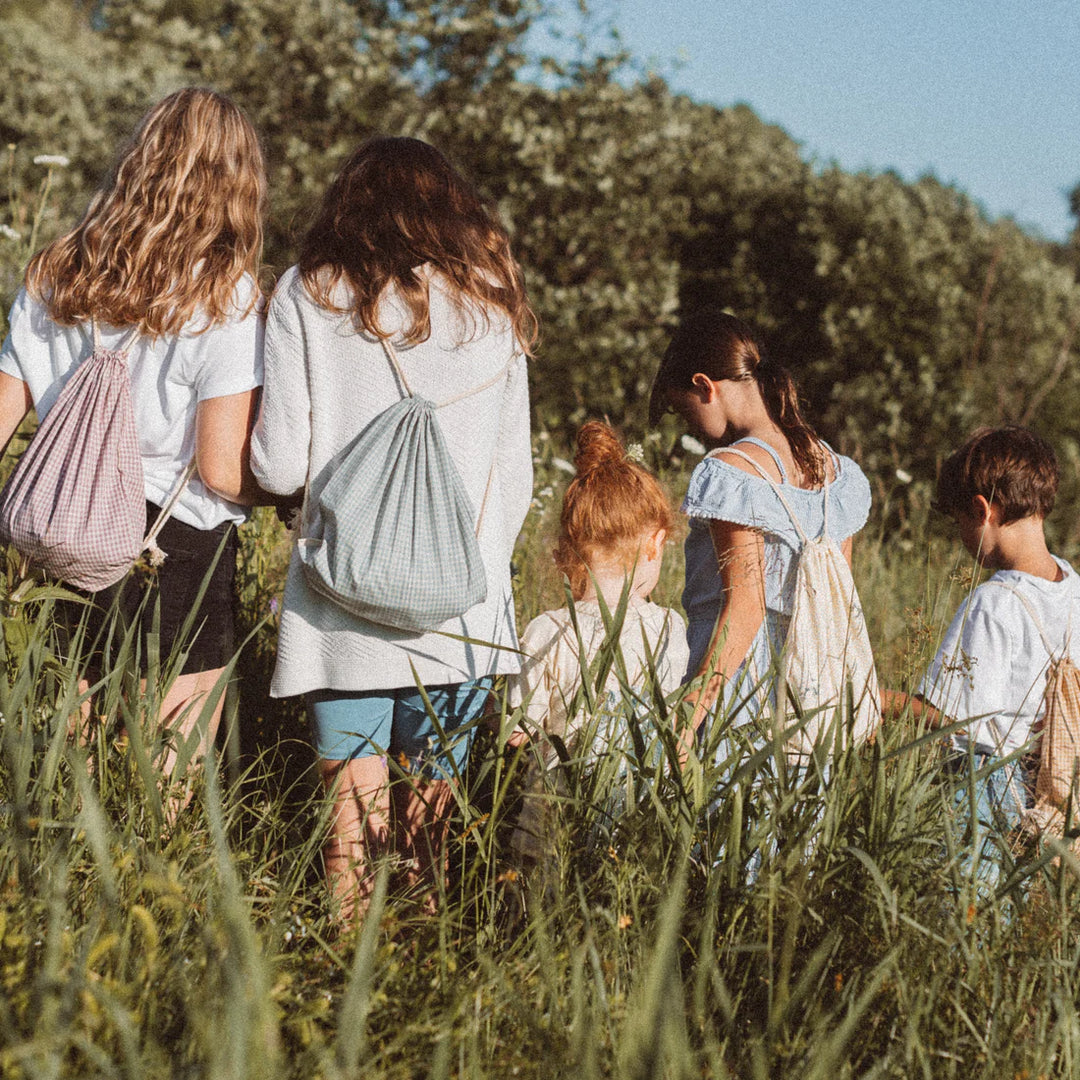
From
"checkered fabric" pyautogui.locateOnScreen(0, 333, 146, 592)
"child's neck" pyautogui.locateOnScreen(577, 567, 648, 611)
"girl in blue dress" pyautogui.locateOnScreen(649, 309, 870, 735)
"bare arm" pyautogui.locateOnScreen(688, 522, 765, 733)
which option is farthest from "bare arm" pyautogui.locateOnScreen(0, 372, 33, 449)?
"bare arm" pyautogui.locateOnScreen(688, 522, 765, 733)

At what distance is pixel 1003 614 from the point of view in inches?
97.3

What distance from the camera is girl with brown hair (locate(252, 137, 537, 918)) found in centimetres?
208

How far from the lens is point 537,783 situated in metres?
2.05

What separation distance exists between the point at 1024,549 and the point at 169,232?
2076mm

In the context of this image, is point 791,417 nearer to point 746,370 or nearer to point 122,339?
point 746,370

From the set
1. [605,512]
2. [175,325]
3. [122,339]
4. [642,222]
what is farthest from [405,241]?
[642,222]

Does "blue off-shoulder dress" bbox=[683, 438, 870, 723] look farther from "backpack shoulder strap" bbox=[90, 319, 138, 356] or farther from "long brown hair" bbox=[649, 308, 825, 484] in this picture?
"backpack shoulder strap" bbox=[90, 319, 138, 356]

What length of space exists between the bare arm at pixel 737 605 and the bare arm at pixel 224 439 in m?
1.02

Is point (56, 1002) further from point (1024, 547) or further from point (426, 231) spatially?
point (1024, 547)

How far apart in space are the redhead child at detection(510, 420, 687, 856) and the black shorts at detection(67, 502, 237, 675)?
2.15 feet

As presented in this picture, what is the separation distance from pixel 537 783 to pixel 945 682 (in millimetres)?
990

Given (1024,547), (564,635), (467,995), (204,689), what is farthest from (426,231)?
(1024,547)

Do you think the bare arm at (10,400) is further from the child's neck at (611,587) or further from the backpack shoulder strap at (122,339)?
the child's neck at (611,587)

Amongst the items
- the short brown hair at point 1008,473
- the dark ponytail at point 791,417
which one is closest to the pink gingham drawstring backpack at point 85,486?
the dark ponytail at point 791,417
